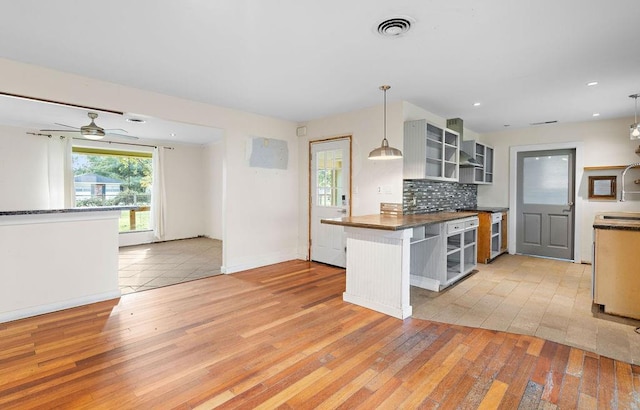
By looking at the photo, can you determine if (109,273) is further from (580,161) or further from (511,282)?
(580,161)

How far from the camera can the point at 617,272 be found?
3.01 meters

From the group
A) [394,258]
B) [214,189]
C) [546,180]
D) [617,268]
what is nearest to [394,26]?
[394,258]

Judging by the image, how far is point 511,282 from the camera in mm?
4102

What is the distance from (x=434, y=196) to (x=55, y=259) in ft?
16.4

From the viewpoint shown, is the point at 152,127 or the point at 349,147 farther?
the point at 152,127

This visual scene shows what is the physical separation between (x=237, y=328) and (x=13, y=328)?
201 cm

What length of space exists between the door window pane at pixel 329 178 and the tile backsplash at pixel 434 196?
1.08 meters

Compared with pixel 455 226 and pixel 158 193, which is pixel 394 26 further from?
pixel 158 193

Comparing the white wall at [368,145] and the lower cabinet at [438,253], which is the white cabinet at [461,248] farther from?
the white wall at [368,145]

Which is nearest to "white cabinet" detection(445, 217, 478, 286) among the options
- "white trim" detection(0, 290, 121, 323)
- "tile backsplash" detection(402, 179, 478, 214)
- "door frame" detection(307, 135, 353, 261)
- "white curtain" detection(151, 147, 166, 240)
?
"tile backsplash" detection(402, 179, 478, 214)

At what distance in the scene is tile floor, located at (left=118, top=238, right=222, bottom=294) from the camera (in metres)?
4.16

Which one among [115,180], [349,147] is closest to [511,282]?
[349,147]

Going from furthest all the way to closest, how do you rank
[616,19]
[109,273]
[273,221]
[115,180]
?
1. [115,180]
2. [273,221]
3. [109,273]
4. [616,19]

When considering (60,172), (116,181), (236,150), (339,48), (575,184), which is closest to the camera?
(339,48)
